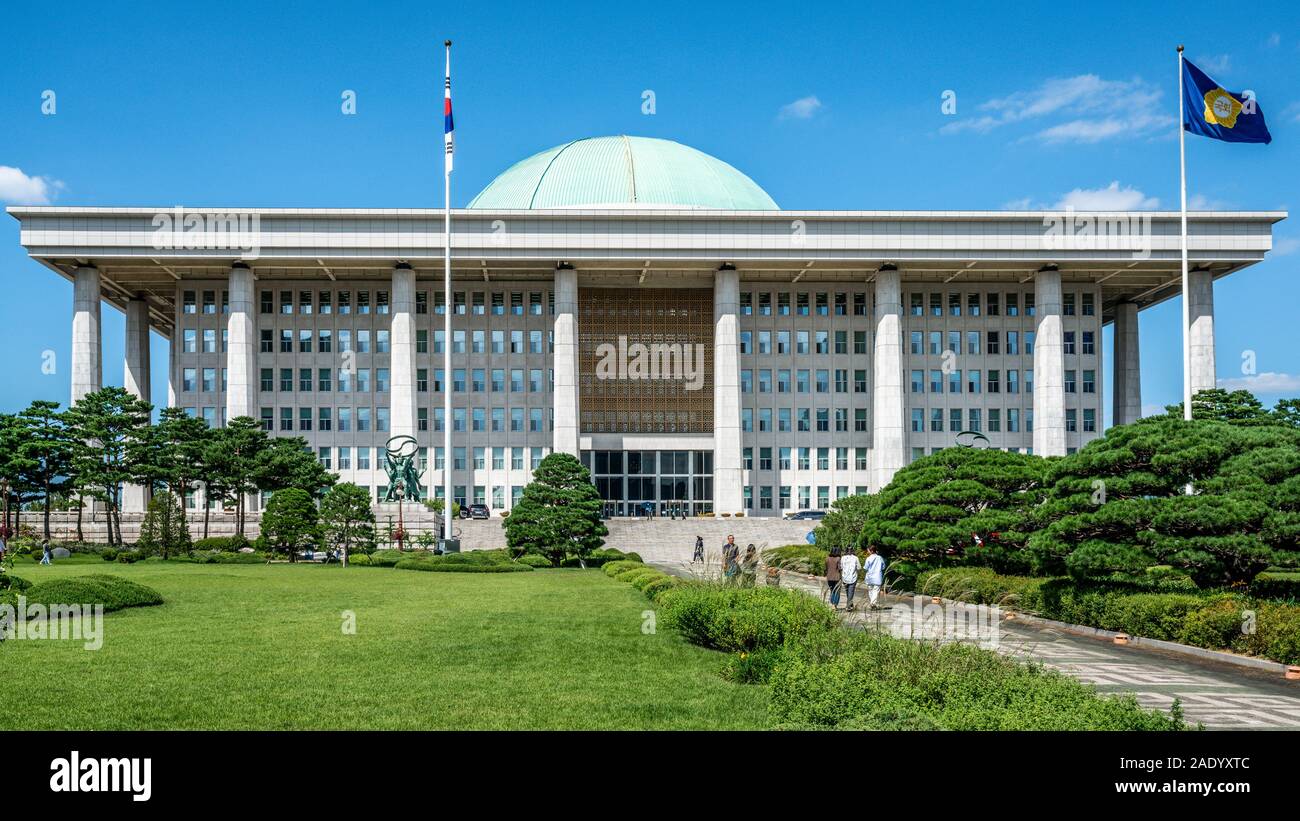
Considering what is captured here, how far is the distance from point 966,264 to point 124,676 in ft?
222

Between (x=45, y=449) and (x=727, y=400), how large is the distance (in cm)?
4142

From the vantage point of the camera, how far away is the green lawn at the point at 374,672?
454 inches

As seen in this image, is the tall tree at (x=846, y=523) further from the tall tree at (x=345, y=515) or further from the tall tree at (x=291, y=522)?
the tall tree at (x=291, y=522)

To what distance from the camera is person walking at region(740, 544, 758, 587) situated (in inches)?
801

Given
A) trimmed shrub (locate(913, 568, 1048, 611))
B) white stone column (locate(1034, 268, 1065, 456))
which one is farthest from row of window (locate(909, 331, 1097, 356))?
trimmed shrub (locate(913, 568, 1048, 611))

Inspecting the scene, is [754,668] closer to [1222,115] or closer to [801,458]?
[1222,115]

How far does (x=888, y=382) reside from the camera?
7438 centimetres

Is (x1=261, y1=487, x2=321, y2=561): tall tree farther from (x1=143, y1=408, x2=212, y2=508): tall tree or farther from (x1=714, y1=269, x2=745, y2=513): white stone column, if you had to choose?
(x1=714, y1=269, x2=745, y2=513): white stone column

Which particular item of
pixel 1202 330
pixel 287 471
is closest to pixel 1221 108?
pixel 1202 330

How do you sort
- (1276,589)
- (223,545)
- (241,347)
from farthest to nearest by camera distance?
1. (241,347)
2. (223,545)
3. (1276,589)

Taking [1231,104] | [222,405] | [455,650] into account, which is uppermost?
[1231,104]

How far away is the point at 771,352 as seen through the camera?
79.6m
